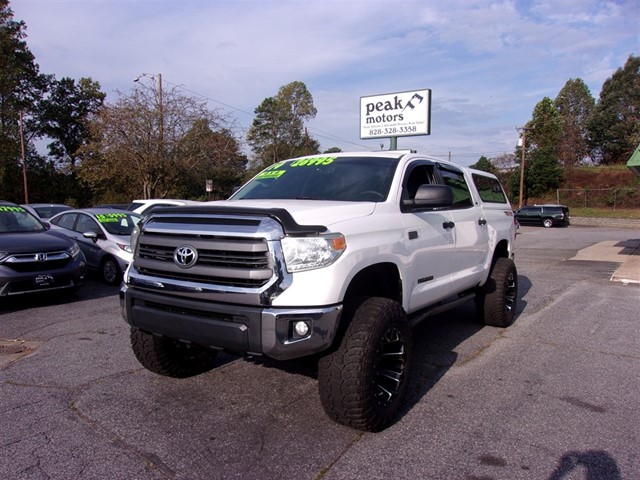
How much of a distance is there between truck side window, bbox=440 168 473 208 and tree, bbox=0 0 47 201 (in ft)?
111

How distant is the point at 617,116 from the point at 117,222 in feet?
215

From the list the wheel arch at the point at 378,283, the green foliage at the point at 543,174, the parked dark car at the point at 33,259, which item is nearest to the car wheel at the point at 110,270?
the parked dark car at the point at 33,259

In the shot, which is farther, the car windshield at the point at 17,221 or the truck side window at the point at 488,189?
the car windshield at the point at 17,221

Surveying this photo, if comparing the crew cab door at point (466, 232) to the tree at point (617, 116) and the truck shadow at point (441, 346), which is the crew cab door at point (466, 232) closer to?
the truck shadow at point (441, 346)

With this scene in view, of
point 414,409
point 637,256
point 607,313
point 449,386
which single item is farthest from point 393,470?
point 637,256

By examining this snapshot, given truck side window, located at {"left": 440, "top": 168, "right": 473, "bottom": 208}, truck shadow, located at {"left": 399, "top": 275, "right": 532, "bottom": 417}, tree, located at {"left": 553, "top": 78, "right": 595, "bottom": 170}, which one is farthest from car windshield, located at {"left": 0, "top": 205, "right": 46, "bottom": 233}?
tree, located at {"left": 553, "top": 78, "right": 595, "bottom": 170}

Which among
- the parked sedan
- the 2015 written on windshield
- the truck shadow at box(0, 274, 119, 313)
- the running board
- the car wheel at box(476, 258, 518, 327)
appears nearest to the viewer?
the running board

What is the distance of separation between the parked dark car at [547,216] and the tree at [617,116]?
23554 mm

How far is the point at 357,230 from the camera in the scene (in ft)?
10.9

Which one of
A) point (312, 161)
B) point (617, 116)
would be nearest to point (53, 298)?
point (312, 161)

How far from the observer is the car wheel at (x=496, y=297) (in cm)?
588

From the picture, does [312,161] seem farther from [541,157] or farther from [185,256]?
[541,157]

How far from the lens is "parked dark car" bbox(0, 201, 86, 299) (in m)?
6.63

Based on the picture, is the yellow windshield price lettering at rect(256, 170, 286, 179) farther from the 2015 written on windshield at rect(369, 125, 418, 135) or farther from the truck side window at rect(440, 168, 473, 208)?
the 2015 written on windshield at rect(369, 125, 418, 135)
